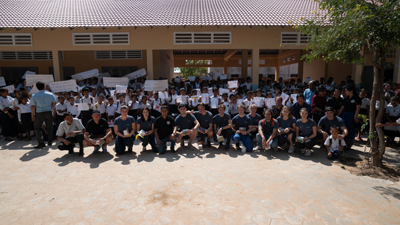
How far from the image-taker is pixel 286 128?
259 inches

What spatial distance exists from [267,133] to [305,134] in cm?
98

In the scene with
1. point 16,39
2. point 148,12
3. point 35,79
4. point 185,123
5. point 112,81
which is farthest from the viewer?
point 148,12

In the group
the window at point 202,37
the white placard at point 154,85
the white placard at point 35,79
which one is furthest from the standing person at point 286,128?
the white placard at point 35,79

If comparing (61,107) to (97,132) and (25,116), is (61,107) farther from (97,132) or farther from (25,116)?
(97,132)

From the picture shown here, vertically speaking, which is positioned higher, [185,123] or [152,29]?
[152,29]

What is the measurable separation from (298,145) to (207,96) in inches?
141

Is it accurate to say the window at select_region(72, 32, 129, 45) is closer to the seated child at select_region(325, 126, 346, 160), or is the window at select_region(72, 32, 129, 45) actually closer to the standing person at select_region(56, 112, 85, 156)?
the standing person at select_region(56, 112, 85, 156)

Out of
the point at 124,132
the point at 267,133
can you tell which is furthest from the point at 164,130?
the point at 267,133

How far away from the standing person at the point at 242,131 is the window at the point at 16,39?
11.0 m

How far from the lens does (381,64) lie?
5.07 meters

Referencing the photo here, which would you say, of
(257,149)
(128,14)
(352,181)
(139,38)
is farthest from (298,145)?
(128,14)

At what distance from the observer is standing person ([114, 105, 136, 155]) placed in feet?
21.1

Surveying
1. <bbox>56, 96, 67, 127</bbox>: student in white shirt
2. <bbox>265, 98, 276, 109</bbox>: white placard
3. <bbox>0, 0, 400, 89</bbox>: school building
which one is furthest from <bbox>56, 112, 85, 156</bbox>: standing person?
<bbox>0, 0, 400, 89</bbox>: school building

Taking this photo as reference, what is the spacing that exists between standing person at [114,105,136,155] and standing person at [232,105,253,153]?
9.31 feet
